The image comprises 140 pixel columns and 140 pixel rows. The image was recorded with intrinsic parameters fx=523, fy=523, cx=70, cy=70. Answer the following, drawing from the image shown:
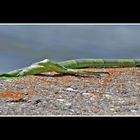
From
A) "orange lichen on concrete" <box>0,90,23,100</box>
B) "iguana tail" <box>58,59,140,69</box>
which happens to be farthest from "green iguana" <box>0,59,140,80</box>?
"orange lichen on concrete" <box>0,90,23,100</box>

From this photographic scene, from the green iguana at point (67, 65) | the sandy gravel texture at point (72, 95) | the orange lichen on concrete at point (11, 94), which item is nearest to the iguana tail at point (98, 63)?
the green iguana at point (67, 65)

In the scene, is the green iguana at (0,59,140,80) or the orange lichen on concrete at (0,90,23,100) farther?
the green iguana at (0,59,140,80)

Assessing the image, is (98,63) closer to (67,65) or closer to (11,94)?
(67,65)

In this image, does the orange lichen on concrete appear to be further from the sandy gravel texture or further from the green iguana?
the green iguana

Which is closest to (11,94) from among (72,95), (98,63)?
(72,95)

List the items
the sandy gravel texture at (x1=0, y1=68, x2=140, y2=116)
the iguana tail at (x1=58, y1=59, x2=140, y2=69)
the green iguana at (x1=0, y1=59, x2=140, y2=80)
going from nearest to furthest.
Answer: the sandy gravel texture at (x1=0, y1=68, x2=140, y2=116) < the green iguana at (x1=0, y1=59, x2=140, y2=80) < the iguana tail at (x1=58, y1=59, x2=140, y2=69)

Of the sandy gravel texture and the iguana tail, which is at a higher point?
the iguana tail
